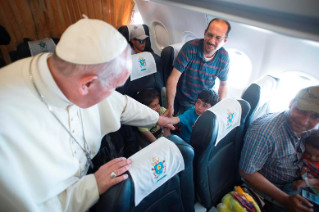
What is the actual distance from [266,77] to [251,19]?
1009mm

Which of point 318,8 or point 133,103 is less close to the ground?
point 318,8

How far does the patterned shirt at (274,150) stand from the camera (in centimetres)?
138

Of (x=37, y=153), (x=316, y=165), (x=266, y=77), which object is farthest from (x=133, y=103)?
(x=316, y=165)

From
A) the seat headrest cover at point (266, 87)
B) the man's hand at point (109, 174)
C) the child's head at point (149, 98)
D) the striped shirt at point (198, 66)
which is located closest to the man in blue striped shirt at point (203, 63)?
the striped shirt at point (198, 66)

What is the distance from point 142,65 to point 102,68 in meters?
1.59

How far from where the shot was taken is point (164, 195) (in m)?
1.14

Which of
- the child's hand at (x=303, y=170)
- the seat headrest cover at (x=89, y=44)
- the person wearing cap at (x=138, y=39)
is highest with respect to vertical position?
the seat headrest cover at (x=89, y=44)

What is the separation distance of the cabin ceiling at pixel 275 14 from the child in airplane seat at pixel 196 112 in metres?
A: 0.90

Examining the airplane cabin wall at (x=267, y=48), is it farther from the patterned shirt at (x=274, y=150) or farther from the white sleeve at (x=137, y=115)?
the white sleeve at (x=137, y=115)

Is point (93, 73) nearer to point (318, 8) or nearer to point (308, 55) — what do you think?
point (318, 8)

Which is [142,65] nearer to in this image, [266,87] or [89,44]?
[266,87]

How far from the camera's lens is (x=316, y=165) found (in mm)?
1566

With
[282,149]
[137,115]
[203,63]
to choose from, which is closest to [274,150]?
[282,149]

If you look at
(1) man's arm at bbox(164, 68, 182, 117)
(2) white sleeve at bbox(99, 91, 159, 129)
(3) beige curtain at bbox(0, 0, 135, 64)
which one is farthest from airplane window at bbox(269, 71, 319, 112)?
(3) beige curtain at bbox(0, 0, 135, 64)
